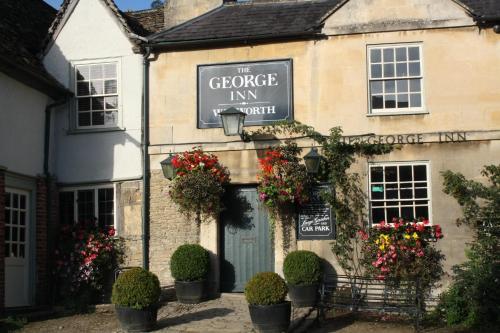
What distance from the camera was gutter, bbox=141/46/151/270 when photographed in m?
14.1

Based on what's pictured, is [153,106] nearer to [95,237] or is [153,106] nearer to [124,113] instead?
[124,113]

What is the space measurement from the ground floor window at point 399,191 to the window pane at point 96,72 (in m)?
6.33

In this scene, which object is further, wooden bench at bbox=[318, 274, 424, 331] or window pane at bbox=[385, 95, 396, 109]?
window pane at bbox=[385, 95, 396, 109]

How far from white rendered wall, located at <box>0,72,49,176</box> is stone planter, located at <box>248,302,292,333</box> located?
5.81 meters

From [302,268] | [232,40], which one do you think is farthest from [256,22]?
[302,268]

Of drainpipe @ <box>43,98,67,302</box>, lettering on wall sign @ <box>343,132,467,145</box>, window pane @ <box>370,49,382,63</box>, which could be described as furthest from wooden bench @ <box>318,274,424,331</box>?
drainpipe @ <box>43,98,67,302</box>

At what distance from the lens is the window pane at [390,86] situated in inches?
536

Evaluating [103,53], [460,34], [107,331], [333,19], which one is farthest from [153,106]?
[460,34]

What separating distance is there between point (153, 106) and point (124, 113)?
666 millimetres

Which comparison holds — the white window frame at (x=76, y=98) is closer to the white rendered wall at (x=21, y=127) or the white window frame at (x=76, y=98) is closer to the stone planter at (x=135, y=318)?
the white rendered wall at (x=21, y=127)

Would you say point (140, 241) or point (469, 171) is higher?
point (469, 171)

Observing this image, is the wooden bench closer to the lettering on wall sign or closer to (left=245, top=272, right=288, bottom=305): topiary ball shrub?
(left=245, top=272, right=288, bottom=305): topiary ball shrub

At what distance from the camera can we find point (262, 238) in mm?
13844

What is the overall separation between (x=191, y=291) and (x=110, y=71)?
5310mm
